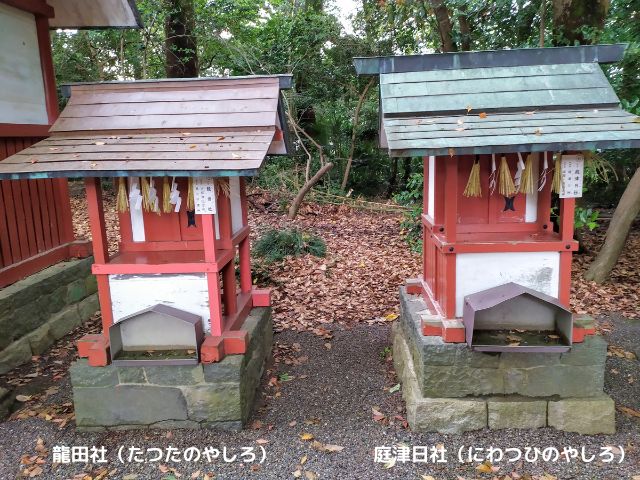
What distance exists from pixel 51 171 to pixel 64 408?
219 cm

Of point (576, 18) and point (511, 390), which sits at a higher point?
point (576, 18)

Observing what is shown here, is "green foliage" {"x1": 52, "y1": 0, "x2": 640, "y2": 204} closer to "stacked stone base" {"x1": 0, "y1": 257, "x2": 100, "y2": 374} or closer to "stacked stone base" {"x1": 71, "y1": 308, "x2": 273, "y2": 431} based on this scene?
"stacked stone base" {"x1": 0, "y1": 257, "x2": 100, "y2": 374}

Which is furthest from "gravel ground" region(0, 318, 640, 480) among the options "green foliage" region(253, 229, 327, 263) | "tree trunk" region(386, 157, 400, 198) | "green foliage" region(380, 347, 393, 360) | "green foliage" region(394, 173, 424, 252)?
"tree trunk" region(386, 157, 400, 198)

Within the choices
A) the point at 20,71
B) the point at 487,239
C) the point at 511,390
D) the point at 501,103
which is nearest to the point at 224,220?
the point at 487,239

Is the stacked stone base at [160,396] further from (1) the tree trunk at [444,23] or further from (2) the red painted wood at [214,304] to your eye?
(1) the tree trunk at [444,23]

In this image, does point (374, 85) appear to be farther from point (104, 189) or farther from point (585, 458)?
point (585, 458)

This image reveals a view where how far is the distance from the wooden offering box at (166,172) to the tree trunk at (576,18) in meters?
5.57

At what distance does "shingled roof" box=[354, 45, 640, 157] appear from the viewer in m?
3.33

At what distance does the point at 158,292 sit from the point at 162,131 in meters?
1.39

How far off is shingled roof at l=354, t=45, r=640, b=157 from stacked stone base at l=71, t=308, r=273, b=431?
228 centimetres

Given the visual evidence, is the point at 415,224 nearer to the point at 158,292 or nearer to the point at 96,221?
the point at 158,292

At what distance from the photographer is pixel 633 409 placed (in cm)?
407

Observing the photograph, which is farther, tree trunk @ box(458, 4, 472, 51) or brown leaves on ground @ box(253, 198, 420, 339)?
tree trunk @ box(458, 4, 472, 51)

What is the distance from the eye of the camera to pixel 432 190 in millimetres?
4469
